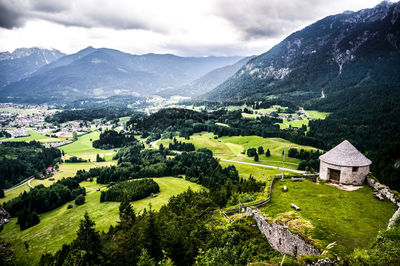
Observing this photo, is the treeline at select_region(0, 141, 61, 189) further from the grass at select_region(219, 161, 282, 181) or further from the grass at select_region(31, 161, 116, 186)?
the grass at select_region(219, 161, 282, 181)

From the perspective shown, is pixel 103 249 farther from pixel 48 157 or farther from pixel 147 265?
pixel 48 157

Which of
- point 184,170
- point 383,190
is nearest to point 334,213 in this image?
point 383,190

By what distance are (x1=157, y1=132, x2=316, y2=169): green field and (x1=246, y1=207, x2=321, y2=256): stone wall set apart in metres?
97.9

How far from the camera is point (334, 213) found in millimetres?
28078

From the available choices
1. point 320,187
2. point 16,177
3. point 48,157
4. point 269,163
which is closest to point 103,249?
point 320,187

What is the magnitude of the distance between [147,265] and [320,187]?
2926 cm

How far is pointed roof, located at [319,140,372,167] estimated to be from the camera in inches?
1449

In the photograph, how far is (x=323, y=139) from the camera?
174 m

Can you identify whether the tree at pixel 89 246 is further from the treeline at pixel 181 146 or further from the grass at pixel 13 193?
Answer: the treeline at pixel 181 146

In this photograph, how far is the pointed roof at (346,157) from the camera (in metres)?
36.8

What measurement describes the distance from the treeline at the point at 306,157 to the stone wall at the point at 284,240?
296ft

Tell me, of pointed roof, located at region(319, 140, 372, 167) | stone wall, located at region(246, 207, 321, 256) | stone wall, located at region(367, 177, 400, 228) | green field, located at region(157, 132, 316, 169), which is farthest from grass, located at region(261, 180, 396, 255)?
green field, located at region(157, 132, 316, 169)

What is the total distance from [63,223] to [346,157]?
89.4 metres

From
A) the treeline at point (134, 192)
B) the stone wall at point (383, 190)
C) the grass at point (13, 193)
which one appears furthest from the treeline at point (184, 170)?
the stone wall at point (383, 190)
